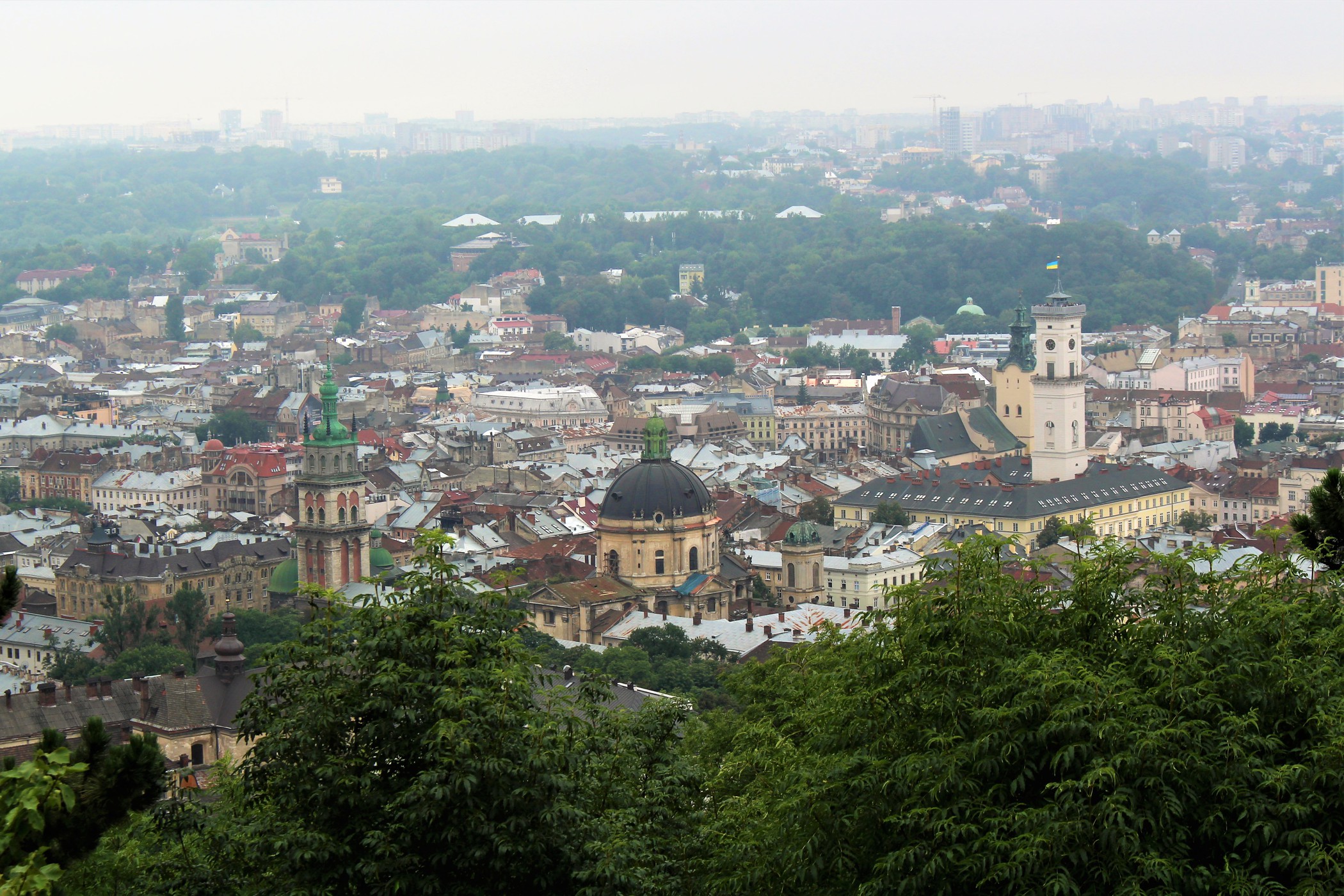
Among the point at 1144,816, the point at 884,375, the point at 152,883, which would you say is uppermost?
the point at 1144,816

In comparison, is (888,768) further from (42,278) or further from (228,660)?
(42,278)

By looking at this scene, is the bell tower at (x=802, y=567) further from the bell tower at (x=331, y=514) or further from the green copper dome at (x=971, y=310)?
the green copper dome at (x=971, y=310)

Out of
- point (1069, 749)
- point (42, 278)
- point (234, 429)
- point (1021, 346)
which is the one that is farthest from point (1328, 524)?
point (42, 278)

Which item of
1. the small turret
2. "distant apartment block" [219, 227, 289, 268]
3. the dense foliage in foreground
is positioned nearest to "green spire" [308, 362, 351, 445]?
the small turret

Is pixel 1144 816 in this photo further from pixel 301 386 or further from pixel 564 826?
pixel 301 386

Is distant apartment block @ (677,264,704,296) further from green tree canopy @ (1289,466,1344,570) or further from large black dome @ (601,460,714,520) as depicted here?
green tree canopy @ (1289,466,1344,570)

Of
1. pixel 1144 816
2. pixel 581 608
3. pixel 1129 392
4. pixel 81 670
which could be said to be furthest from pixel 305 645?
pixel 1129 392

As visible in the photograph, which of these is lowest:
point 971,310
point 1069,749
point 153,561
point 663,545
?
point 971,310
